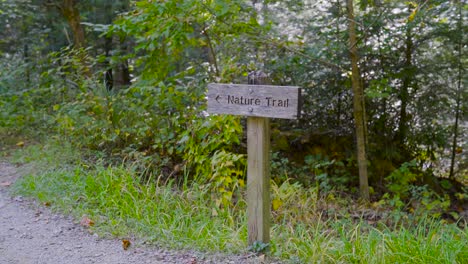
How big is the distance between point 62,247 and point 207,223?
1.43 meters

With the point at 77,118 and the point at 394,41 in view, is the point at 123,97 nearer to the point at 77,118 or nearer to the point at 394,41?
the point at 77,118

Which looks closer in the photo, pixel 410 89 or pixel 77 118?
pixel 77 118

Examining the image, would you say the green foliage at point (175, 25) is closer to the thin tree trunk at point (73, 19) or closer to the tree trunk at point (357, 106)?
the tree trunk at point (357, 106)

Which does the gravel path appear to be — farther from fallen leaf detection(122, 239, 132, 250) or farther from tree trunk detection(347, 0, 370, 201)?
tree trunk detection(347, 0, 370, 201)

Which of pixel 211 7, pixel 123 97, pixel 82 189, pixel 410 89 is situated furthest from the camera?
pixel 410 89

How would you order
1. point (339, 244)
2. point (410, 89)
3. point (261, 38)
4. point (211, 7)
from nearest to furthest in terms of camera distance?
point (339, 244) < point (211, 7) < point (261, 38) < point (410, 89)

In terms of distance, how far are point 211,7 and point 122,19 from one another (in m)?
1.39

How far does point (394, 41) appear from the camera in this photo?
900cm

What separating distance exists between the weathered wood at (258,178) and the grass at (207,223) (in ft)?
0.69

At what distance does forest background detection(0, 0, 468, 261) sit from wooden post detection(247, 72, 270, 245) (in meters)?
1.21

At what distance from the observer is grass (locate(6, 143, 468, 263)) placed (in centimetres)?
442

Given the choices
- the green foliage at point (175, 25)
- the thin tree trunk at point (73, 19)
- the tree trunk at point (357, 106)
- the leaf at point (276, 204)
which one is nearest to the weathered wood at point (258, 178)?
the leaf at point (276, 204)

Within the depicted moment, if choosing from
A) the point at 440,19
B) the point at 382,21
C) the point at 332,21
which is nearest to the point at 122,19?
the point at 332,21

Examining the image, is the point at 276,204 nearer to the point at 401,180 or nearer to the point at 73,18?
the point at 401,180
